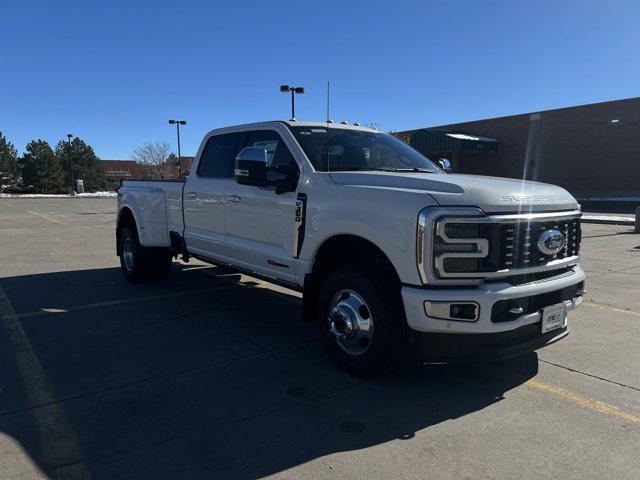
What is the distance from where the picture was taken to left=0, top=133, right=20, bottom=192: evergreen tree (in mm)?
62250

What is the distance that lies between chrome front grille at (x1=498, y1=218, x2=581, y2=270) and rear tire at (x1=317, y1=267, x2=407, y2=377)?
0.81 meters

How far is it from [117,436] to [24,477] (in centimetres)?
53

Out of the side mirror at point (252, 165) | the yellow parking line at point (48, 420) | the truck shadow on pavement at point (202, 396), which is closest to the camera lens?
the yellow parking line at point (48, 420)

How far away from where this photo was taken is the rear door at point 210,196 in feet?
18.4

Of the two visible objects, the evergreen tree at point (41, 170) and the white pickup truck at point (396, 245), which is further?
the evergreen tree at point (41, 170)

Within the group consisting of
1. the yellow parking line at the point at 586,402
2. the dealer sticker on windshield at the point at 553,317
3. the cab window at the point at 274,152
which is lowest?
the yellow parking line at the point at 586,402

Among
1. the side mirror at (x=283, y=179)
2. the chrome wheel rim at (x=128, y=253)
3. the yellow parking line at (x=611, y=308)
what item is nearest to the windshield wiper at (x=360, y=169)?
the side mirror at (x=283, y=179)

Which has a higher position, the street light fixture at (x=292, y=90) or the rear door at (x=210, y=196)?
the street light fixture at (x=292, y=90)

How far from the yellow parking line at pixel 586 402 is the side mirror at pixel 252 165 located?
2.76 m

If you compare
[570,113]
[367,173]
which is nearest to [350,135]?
[367,173]

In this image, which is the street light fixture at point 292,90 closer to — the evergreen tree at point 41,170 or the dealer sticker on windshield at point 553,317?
the dealer sticker on windshield at point 553,317

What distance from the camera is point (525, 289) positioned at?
3.41 meters

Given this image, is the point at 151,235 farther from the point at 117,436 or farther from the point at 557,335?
the point at 557,335

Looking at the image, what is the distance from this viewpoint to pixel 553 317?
3.64 meters
